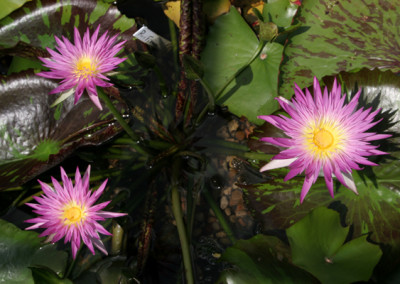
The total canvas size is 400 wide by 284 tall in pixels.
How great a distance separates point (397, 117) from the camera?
41.7 inches

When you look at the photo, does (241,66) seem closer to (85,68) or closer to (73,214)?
(85,68)

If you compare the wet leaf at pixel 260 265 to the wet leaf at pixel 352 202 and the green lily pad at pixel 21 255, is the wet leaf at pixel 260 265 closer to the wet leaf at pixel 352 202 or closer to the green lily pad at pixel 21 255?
the wet leaf at pixel 352 202

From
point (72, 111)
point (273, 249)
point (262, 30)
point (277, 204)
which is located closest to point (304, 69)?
point (262, 30)

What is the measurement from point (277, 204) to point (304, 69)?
54cm

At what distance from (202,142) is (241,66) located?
0.40 metres

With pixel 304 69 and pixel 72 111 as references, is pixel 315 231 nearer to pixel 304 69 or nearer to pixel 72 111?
pixel 304 69

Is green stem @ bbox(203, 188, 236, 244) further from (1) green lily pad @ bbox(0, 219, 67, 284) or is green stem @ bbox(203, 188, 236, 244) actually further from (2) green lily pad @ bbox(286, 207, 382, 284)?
(1) green lily pad @ bbox(0, 219, 67, 284)

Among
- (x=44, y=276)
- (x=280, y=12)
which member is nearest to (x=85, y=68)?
(x=44, y=276)

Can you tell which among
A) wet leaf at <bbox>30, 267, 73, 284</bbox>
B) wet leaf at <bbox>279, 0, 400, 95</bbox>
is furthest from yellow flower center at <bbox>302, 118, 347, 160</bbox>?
wet leaf at <bbox>30, 267, 73, 284</bbox>

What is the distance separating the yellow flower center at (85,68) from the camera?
0.95 metres

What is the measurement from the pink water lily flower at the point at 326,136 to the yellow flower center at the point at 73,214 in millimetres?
622

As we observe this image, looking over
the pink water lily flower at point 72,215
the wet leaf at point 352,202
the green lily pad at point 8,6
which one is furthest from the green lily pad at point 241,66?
the green lily pad at point 8,6

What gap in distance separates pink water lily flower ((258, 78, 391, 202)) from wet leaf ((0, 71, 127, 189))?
698 millimetres

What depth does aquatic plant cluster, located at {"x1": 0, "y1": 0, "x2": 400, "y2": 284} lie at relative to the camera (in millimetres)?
967
